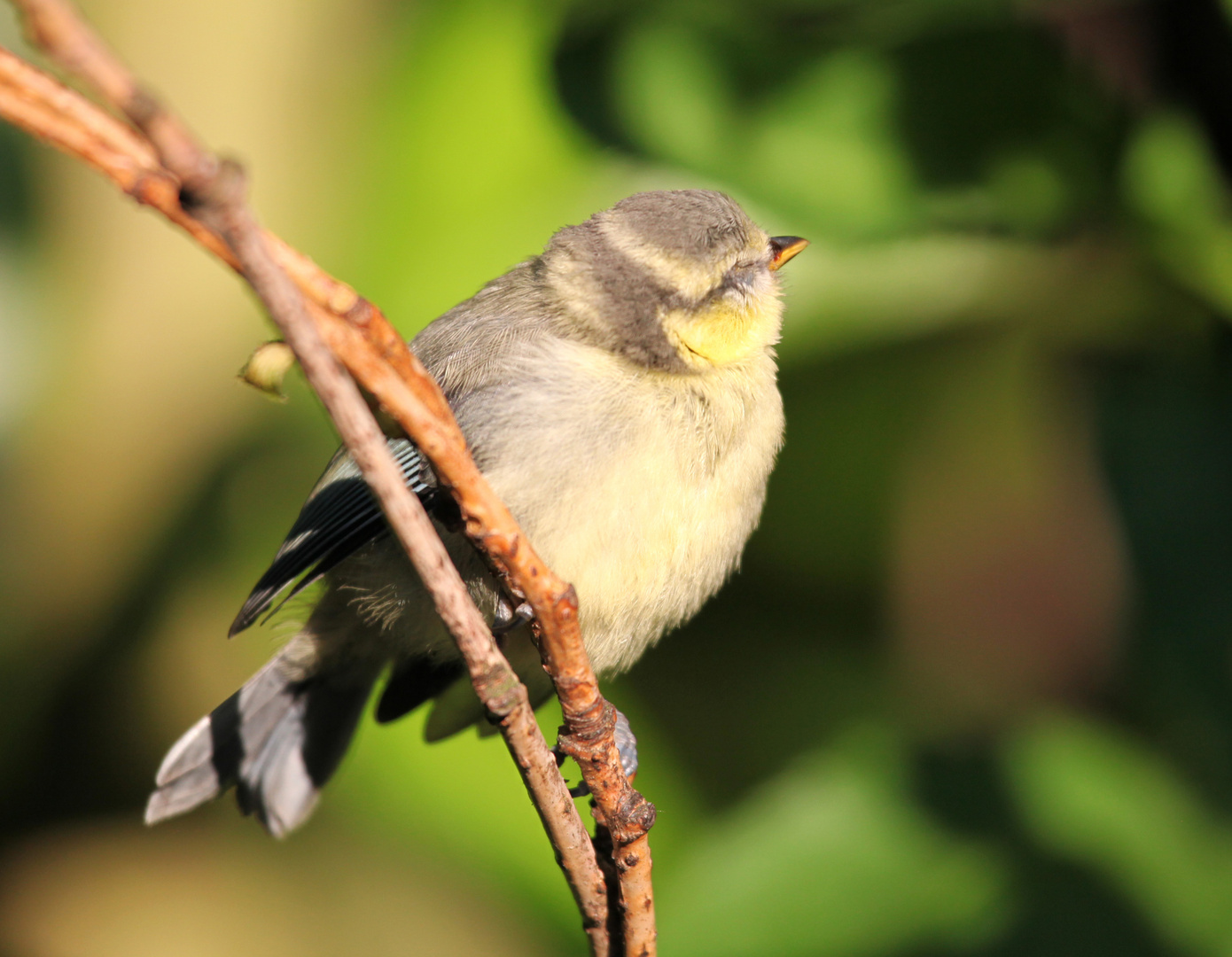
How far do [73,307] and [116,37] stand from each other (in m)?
0.94

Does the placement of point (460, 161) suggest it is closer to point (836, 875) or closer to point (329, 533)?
point (329, 533)

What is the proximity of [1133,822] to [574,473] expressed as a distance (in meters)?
1.42

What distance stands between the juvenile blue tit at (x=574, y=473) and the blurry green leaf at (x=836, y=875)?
349 millimetres

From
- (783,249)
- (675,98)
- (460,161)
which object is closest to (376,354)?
(783,249)

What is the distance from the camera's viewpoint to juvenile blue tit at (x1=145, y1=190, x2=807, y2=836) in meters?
1.93

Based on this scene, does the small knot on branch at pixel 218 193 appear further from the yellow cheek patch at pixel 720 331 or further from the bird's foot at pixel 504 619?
the yellow cheek patch at pixel 720 331

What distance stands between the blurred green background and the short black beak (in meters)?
0.04

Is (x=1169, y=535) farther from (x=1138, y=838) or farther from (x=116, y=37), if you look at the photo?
(x=116, y=37)

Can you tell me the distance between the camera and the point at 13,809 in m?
3.00

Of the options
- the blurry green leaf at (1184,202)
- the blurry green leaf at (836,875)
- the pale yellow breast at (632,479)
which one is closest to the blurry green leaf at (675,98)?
the pale yellow breast at (632,479)

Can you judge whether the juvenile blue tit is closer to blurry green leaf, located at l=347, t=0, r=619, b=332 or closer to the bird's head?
the bird's head

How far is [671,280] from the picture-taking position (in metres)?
2.21

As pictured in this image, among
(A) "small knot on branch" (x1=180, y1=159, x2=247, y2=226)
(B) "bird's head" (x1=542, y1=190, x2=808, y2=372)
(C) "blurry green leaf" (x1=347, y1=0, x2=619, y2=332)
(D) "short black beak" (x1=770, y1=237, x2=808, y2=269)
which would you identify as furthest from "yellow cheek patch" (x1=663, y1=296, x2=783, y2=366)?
(A) "small knot on branch" (x1=180, y1=159, x2=247, y2=226)

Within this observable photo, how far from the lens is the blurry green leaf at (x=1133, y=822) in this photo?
2316 mm
